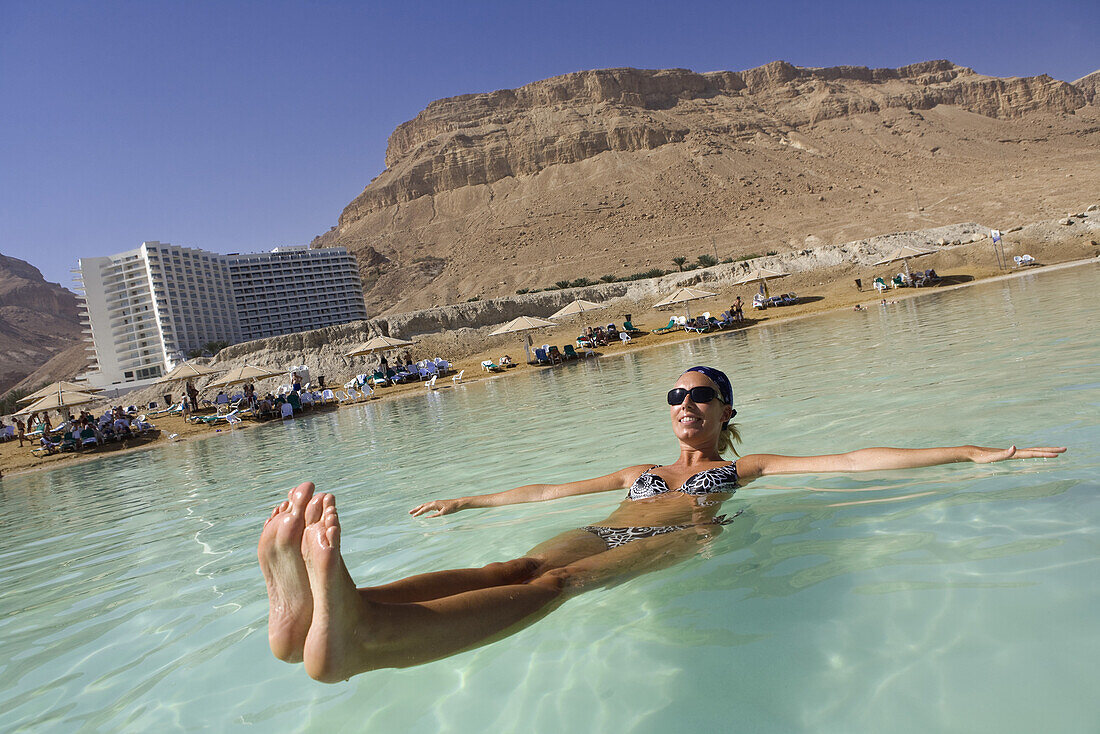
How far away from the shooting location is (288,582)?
5.57 ft

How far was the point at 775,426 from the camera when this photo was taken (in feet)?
18.8

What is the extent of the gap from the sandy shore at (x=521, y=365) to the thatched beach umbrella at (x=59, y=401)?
1250 mm

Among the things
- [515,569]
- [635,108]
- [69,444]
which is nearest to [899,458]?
[515,569]

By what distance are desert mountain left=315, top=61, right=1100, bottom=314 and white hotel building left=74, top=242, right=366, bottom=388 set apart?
234 inches

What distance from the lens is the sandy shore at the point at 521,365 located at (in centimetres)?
1762

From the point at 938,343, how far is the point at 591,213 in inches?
2376

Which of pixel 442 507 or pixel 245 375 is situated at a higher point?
pixel 245 375

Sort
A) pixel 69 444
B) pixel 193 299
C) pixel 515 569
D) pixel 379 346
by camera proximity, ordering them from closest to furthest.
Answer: pixel 515 569 → pixel 69 444 → pixel 379 346 → pixel 193 299

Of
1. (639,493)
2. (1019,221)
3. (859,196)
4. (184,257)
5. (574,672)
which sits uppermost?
(184,257)

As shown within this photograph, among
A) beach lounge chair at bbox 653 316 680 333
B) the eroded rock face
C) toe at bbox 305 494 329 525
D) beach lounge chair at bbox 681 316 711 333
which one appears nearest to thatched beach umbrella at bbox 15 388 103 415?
beach lounge chair at bbox 653 316 680 333

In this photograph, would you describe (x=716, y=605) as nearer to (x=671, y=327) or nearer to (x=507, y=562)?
(x=507, y=562)

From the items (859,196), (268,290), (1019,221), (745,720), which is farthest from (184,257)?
(745,720)

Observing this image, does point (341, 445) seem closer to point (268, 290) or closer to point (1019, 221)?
point (1019, 221)

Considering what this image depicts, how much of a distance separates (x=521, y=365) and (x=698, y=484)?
2178cm
